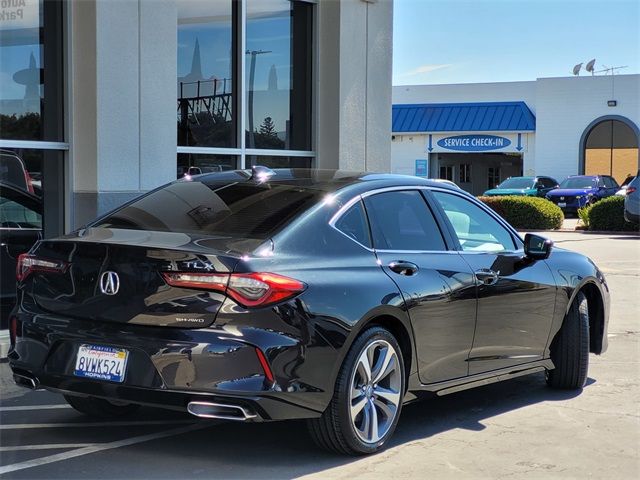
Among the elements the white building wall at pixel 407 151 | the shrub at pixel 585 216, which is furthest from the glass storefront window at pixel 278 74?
the white building wall at pixel 407 151

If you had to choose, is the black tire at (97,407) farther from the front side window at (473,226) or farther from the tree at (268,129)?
the tree at (268,129)

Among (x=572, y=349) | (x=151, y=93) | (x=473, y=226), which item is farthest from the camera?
(x=151, y=93)

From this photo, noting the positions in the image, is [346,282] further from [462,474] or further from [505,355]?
[505,355]

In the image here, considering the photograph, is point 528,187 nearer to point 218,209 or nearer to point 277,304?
point 218,209

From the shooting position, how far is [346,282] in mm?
4930

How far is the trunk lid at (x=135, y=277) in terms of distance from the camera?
454cm

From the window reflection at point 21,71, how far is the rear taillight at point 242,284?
Result: 4.90 m

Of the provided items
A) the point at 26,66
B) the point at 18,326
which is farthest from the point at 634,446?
the point at 26,66

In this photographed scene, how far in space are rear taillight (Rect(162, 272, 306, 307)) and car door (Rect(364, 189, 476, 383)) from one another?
2.96 feet

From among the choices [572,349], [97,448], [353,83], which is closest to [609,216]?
[353,83]

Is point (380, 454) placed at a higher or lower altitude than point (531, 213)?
lower

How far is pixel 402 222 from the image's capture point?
5695 millimetres

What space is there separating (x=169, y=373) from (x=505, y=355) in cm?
265

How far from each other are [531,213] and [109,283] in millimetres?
24791
